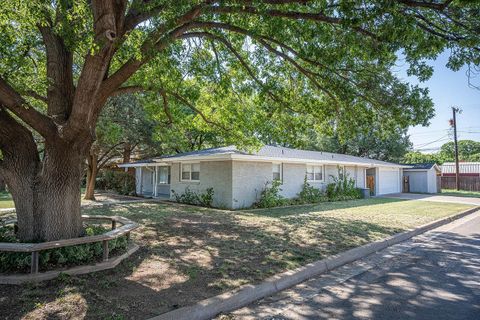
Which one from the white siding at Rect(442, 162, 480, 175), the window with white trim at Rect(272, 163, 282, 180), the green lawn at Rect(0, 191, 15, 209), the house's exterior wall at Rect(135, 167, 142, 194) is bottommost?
the green lawn at Rect(0, 191, 15, 209)

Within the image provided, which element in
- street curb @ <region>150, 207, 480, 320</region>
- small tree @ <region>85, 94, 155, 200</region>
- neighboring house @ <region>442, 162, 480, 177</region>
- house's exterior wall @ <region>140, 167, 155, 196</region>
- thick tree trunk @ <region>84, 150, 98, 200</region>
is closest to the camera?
street curb @ <region>150, 207, 480, 320</region>

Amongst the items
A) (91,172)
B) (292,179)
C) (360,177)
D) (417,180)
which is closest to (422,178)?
(417,180)

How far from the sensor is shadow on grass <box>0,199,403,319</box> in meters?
3.86

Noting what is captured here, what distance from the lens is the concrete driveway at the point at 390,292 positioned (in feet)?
13.1

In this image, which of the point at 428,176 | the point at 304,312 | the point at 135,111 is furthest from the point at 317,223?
the point at 428,176

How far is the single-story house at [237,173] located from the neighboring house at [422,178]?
26.3 ft

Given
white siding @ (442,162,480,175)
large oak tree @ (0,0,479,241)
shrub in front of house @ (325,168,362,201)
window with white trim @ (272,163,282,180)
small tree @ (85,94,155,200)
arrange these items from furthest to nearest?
1. white siding @ (442,162,480,175)
2. shrub in front of house @ (325,168,362,201)
3. small tree @ (85,94,155,200)
4. window with white trim @ (272,163,282,180)
5. large oak tree @ (0,0,479,241)

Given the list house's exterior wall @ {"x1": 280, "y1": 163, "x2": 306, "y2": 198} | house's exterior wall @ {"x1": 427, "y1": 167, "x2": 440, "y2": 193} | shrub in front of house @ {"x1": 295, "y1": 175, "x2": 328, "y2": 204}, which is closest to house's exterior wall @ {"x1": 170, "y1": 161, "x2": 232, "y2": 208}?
house's exterior wall @ {"x1": 280, "y1": 163, "x2": 306, "y2": 198}

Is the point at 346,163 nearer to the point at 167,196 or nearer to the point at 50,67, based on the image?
the point at 167,196

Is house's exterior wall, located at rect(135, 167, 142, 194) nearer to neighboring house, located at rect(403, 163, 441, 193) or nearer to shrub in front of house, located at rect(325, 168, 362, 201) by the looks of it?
shrub in front of house, located at rect(325, 168, 362, 201)

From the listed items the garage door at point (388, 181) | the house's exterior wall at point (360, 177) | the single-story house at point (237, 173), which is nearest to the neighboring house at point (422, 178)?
the garage door at point (388, 181)

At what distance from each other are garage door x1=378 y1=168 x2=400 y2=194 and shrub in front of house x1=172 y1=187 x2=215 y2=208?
16910 mm

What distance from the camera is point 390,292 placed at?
15.5 ft

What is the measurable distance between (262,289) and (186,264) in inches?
67.0
